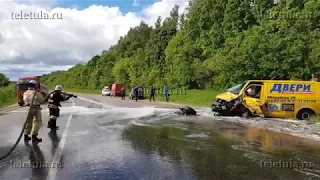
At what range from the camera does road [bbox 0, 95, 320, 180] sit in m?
7.19

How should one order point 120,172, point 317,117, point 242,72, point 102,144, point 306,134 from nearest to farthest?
point 120,172 < point 102,144 < point 306,134 < point 317,117 < point 242,72

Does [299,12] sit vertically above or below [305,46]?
above

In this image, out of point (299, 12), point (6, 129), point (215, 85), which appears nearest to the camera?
point (6, 129)

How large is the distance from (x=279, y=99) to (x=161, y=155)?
1157cm

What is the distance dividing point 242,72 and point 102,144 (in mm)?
25588

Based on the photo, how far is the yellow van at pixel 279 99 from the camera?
18766mm

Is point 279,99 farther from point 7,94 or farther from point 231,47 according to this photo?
point 7,94

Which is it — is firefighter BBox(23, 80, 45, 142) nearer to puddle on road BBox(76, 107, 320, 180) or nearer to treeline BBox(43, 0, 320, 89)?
puddle on road BBox(76, 107, 320, 180)

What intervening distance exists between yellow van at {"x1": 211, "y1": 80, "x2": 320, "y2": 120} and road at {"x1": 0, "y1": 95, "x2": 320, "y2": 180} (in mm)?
5370

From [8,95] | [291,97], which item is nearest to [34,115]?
[291,97]

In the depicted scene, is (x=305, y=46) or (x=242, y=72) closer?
(x=305, y=46)

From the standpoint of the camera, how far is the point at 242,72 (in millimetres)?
34438

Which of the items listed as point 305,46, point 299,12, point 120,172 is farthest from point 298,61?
point 120,172

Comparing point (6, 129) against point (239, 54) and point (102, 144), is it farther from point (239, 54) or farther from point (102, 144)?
point (239, 54)
